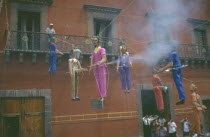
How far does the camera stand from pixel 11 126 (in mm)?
8289

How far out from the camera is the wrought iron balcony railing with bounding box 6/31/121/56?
27.7ft

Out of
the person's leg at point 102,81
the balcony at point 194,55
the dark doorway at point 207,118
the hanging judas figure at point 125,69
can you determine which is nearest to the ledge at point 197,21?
the balcony at point 194,55

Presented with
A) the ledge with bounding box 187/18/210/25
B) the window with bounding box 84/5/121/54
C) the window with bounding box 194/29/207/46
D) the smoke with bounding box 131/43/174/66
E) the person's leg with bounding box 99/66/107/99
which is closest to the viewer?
the person's leg with bounding box 99/66/107/99

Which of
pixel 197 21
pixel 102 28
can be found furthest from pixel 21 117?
pixel 197 21

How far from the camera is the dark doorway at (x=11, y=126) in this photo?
823cm

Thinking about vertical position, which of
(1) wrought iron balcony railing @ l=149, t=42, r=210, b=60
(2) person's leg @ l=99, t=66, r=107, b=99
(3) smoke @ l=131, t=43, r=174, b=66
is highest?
(1) wrought iron balcony railing @ l=149, t=42, r=210, b=60

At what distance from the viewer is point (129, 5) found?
11.0m

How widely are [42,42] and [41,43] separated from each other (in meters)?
0.07

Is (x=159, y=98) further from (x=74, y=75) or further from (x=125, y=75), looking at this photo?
(x=74, y=75)

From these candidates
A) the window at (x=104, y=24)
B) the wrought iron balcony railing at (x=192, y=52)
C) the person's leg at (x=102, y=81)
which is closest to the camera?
the person's leg at (x=102, y=81)

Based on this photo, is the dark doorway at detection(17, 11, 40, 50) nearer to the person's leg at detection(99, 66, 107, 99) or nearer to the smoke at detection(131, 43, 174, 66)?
the person's leg at detection(99, 66, 107, 99)

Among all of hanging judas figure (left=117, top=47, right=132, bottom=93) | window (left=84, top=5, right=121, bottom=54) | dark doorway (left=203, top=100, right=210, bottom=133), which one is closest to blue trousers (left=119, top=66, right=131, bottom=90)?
hanging judas figure (left=117, top=47, right=132, bottom=93)

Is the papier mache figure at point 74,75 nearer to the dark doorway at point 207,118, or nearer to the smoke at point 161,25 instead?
the smoke at point 161,25

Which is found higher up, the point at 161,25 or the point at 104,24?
the point at 104,24
